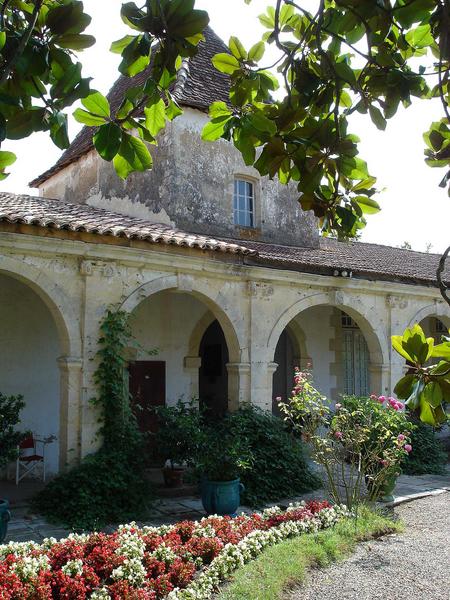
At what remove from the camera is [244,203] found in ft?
44.2

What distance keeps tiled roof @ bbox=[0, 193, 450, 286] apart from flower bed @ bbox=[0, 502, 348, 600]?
163 inches

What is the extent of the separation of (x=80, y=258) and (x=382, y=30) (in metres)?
6.65

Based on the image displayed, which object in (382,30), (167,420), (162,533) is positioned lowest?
(162,533)

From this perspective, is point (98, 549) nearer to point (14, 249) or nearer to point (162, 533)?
point (162, 533)

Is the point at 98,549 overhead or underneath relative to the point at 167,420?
underneath

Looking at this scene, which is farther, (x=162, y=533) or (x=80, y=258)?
(x=80, y=258)

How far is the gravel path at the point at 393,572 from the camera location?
5398mm

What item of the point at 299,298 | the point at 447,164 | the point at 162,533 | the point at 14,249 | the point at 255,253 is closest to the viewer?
the point at 447,164

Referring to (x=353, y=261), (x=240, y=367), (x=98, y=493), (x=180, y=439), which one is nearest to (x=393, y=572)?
(x=180, y=439)

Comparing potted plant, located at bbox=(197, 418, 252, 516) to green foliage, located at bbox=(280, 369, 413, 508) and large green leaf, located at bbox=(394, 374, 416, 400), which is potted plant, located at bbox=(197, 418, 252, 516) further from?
large green leaf, located at bbox=(394, 374, 416, 400)

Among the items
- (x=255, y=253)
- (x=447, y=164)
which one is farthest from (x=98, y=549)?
(x=255, y=253)

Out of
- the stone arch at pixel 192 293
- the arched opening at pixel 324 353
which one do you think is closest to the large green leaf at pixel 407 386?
the stone arch at pixel 192 293

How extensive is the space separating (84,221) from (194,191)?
12.9 ft

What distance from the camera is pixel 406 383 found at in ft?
7.59
